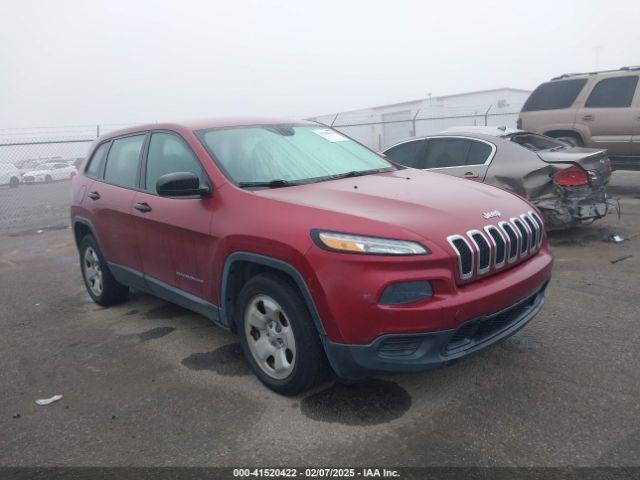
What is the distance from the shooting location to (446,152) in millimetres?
6859

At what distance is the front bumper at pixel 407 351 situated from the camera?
2740 millimetres

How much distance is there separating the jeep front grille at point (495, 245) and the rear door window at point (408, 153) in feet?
12.5

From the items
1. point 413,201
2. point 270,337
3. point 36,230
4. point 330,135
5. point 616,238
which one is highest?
point 330,135

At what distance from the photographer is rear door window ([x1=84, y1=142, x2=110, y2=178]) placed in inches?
201

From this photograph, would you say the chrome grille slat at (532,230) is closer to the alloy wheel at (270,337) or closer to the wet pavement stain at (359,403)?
the wet pavement stain at (359,403)

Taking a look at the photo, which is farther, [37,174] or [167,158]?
[37,174]

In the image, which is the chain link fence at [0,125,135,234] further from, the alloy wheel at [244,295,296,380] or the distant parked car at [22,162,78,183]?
the alloy wheel at [244,295,296,380]

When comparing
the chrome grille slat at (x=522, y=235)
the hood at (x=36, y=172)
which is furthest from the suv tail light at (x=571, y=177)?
the hood at (x=36, y=172)

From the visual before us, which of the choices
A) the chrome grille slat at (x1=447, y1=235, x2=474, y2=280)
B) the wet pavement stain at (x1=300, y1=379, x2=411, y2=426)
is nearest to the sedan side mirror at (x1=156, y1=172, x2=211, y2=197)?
the wet pavement stain at (x1=300, y1=379, x2=411, y2=426)

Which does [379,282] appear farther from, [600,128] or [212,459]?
[600,128]

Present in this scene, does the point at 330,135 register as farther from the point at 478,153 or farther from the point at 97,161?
the point at 478,153

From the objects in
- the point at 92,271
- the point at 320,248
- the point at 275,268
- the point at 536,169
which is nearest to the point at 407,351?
the point at 320,248

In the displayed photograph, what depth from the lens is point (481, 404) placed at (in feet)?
10.1

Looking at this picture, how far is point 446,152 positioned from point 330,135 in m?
2.82
